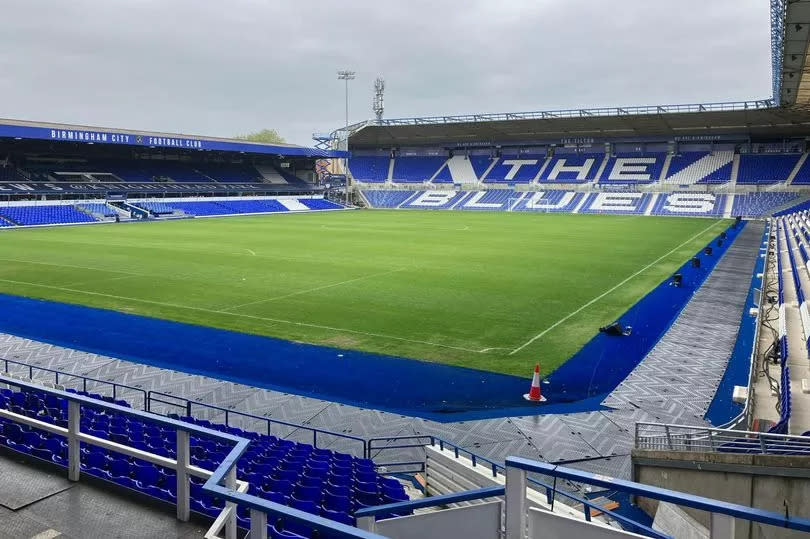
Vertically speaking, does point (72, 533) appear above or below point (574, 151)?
below

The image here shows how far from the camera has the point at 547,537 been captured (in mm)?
3629

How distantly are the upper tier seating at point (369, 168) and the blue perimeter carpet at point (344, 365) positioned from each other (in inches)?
3070

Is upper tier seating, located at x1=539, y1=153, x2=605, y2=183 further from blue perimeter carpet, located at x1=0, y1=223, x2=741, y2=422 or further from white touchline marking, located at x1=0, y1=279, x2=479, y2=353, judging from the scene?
white touchline marking, located at x1=0, y1=279, x2=479, y2=353

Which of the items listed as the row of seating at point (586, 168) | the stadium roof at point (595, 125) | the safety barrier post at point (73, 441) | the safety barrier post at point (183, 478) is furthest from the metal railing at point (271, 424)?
the row of seating at point (586, 168)

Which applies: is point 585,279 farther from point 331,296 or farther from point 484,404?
point 484,404

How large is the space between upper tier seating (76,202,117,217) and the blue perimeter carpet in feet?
141

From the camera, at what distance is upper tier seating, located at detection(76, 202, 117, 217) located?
195ft

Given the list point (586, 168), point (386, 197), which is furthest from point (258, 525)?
point (386, 197)

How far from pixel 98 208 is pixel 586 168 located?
59509mm

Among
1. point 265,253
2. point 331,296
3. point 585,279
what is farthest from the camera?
point 265,253

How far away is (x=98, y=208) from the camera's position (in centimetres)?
6053

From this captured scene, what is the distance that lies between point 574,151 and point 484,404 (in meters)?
81.3

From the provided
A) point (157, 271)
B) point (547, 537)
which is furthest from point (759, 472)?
point (157, 271)

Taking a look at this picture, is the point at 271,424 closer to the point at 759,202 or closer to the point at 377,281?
the point at 377,281
